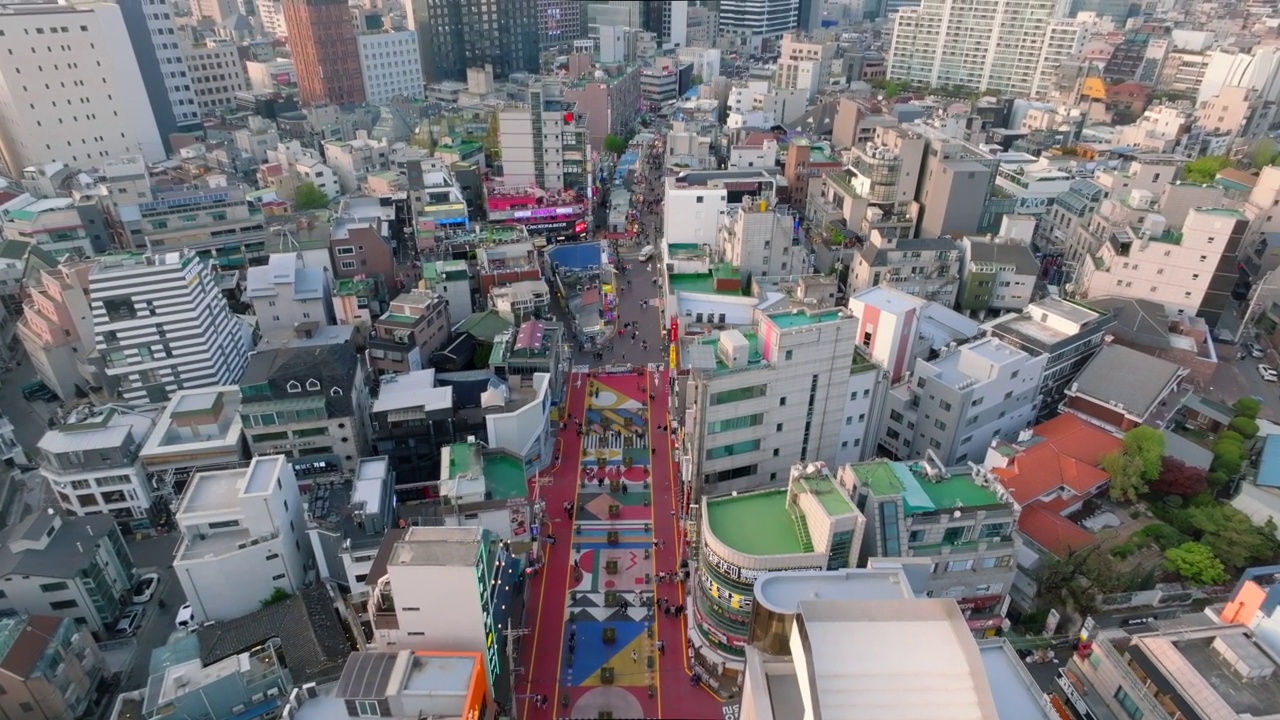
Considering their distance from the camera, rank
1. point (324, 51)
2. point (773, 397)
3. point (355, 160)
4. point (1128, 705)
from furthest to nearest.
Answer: point (324, 51)
point (355, 160)
point (773, 397)
point (1128, 705)

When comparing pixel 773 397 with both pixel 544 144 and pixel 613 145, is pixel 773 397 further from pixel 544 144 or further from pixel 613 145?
pixel 613 145

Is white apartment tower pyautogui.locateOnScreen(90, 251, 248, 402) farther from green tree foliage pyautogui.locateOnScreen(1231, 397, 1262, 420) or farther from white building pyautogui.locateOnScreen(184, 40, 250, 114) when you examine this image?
white building pyautogui.locateOnScreen(184, 40, 250, 114)

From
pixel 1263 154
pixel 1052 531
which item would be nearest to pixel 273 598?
pixel 1052 531

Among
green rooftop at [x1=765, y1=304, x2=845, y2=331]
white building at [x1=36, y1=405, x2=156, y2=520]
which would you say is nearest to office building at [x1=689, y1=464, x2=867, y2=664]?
green rooftop at [x1=765, y1=304, x2=845, y2=331]

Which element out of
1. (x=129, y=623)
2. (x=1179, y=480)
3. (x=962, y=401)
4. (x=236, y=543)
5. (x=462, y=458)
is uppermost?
(x=962, y=401)

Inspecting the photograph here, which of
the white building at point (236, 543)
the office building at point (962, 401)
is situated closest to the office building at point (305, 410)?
the white building at point (236, 543)

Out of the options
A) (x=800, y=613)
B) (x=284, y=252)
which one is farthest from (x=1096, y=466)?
(x=284, y=252)
